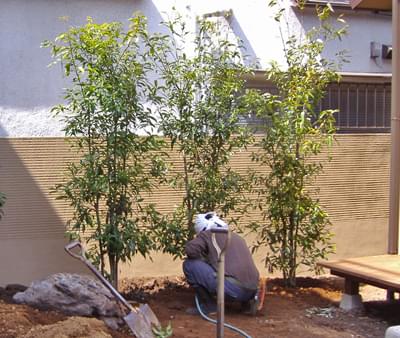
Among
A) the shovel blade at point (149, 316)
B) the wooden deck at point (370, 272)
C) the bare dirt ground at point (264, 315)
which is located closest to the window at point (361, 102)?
the bare dirt ground at point (264, 315)

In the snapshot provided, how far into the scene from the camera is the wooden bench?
6953mm

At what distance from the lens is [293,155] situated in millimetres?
7871

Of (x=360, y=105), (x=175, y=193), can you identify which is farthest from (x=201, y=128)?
(x=360, y=105)

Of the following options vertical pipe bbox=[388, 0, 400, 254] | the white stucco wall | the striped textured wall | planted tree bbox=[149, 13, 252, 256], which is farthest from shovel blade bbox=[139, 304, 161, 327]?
vertical pipe bbox=[388, 0, 400, 254]

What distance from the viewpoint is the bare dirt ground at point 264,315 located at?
549 centimetres

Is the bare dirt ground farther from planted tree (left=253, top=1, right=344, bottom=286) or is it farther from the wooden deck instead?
planted tree (left=253, top=1, right=344, bottom=286)

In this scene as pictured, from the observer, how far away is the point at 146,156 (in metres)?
7.36

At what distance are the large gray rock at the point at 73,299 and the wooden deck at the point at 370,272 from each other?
8.13ft

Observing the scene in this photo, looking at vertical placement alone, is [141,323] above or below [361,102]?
below

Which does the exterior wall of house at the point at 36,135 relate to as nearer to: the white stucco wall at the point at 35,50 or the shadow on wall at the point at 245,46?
the white stucco wall at the point at 35,50

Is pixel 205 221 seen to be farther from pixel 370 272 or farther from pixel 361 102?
pixel 361 102

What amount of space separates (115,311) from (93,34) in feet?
8.63

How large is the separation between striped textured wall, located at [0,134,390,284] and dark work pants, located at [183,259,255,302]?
1.63 meters

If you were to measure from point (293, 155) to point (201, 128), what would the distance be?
3.54ft
